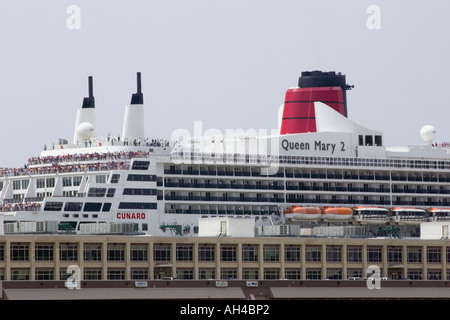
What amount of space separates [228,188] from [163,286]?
3388 cm

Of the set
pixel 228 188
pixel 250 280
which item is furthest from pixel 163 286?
pixel 228 188

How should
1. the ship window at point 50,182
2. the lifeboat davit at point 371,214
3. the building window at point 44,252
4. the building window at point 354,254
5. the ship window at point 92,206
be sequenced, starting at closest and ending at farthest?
1. the building window at point 44,252
2. the building window at point 354,254
3. the ship window at point 92,206
4. the ship window at point 50,182
5. the lifeboat davit at point 371,214

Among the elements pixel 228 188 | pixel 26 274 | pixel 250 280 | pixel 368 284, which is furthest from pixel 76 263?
pixel 228 188

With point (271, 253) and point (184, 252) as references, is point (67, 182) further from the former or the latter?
point (271, 253)

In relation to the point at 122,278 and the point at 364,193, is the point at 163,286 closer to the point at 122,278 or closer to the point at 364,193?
the point at 122,278

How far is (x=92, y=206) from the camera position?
119m

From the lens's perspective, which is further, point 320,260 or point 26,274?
point 320,260

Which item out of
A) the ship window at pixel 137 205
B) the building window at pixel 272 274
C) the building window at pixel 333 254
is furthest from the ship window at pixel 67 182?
the building window at pixel 333 254

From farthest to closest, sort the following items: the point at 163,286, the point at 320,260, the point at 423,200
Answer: the point at 423,200, the point at 320,260, the point at 163,286

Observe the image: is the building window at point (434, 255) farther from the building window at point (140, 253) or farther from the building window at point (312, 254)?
the building window at point (140, 253)

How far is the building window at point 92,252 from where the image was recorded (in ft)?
316

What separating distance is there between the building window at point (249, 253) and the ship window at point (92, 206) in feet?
68.7

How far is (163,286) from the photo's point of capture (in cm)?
9162
